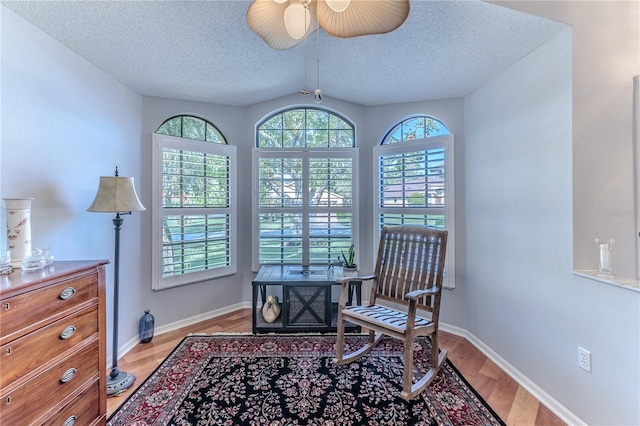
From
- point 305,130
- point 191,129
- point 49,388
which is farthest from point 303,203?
point 49,388

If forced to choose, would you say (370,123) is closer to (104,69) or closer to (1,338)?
(104,69)

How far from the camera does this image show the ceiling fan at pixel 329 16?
124 centimetres

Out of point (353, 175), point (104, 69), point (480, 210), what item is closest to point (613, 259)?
point (480, 210)

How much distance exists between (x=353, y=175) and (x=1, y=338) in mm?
2933

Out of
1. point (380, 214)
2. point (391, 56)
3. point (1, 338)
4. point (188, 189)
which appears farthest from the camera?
point (380, 214)

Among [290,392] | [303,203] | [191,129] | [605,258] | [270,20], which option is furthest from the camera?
[303,203]

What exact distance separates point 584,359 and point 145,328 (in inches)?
133

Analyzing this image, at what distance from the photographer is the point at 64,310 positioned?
1.34 m

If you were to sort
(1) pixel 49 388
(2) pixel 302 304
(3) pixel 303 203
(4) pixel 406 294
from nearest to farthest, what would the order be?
(1) pixel 49 388
(4) pixel 406 294
(2) pixel 302 304
(3) pixel 303 203

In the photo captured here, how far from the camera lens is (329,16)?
4.39ft

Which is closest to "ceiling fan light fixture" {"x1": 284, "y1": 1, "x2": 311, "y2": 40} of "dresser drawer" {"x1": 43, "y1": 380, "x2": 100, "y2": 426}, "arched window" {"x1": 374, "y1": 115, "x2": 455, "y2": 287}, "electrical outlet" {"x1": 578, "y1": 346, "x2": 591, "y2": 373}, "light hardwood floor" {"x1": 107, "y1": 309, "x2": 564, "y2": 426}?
"arched window" {"x1": 374, "y1": 115, "x2": 455, "y2": 287}

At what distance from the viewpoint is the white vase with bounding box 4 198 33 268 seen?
1411 millimetres

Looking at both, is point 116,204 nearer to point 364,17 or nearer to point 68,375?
point 68,375

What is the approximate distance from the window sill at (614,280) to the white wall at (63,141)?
3343 millimetres
